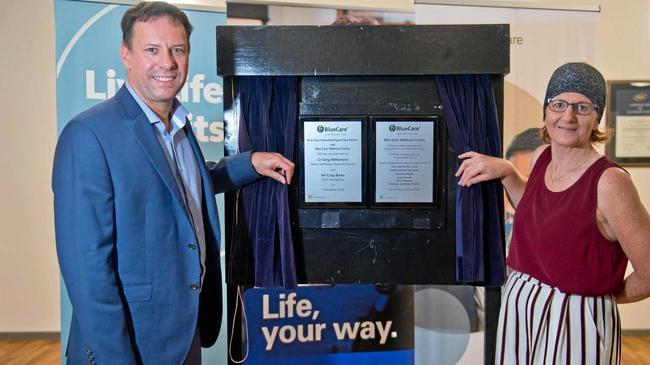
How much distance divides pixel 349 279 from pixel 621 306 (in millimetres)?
3208

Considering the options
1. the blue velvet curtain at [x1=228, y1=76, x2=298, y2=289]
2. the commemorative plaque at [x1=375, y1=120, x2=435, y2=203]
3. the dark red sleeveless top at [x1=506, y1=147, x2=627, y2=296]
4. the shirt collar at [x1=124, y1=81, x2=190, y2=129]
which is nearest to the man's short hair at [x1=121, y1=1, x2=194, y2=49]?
the shirt collar at [x1=124, y1=81, x2=190, y2=129]

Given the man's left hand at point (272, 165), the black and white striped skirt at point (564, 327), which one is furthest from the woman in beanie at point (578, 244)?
the man's left hand at point (272, 165)

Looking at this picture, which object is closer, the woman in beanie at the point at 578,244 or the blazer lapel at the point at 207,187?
the woman in beanie at the point at 578,244

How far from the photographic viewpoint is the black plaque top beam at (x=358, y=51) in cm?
183

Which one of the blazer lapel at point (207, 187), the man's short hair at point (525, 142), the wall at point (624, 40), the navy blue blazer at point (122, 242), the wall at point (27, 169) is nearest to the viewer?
the navy blue blazer at point (122, 242)

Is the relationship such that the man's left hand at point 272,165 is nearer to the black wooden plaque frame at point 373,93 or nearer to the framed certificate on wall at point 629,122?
the black wooden plaque frame at point 373,93

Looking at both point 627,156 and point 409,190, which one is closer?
point 409,190

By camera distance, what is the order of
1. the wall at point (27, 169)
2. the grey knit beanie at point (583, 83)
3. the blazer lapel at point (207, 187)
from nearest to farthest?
the grey knit beanie at point (583, 83) < the blazer lapel at point (207, 187) < the wall at point (27, 169)

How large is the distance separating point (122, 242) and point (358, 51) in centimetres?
97

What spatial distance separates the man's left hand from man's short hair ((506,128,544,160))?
1.54 metres

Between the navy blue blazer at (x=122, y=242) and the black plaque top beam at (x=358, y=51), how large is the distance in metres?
0.49

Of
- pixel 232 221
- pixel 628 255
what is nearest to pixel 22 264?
pixel 232 221

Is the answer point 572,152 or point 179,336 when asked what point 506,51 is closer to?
point 572,152

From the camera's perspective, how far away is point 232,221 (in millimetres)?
1927
